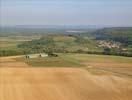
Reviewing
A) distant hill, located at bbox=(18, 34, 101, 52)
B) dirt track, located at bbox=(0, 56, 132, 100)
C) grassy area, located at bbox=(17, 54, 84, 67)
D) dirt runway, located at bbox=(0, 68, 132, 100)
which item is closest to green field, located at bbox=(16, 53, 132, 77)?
grassy area, located at bbox=(17, 54, 84, 67)

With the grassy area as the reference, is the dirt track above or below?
above

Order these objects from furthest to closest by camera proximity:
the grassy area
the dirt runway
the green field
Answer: the grassy area, the green field, the dirt runway

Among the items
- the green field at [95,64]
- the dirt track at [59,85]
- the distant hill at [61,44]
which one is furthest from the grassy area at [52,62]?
the distant hill at [61,44]

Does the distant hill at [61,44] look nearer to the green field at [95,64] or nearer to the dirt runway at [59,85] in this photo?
the green field at [95,64]

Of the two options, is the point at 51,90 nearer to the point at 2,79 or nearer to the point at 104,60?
the point at 2,79

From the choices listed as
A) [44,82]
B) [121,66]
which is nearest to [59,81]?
[44,82]

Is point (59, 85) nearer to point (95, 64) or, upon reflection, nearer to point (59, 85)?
point (59, 85)

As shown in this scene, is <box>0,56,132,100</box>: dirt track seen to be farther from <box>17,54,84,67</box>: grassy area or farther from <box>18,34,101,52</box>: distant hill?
<box>18,34,101,52</box>: distant hill

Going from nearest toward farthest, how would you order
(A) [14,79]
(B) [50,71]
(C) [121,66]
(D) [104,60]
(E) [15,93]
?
(E) [15,93]
(A) [14,79]
(B) [50,71]
(C) [121,66]
(D) [104,60]

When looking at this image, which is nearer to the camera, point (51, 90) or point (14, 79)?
point (51, 90)
